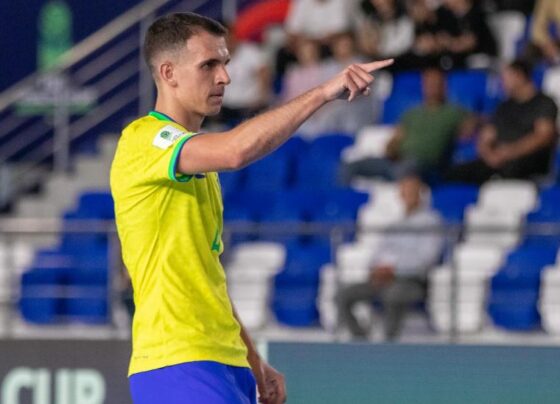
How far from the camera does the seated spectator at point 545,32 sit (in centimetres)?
1070

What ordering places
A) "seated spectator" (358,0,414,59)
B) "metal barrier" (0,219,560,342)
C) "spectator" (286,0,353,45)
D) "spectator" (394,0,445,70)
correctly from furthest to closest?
1. "spectator" (286,0,353,45)
2. "seated spectator" (358,0,414,59)
3. "spectator" (394,0,445,70)
4. "metal barrier" (0,219,560,342)

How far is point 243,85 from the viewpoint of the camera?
1229cm

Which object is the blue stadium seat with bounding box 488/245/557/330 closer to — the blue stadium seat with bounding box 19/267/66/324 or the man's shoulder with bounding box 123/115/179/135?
the blue stadium seat with bounding box 19/267/66/324

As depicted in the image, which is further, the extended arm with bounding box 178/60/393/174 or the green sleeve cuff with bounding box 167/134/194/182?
the green sleeve cuff with bounding box 167/134/194/182

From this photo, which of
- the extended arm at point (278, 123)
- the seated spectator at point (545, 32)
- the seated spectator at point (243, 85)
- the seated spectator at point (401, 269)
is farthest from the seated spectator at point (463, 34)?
the extended arm at point (278, 123)

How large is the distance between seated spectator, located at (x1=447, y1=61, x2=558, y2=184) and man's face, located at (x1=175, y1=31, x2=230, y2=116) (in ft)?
19.5

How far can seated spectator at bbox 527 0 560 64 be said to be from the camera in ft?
35.1

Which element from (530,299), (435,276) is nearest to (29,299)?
(435,276)

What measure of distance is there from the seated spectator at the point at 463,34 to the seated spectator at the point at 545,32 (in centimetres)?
40

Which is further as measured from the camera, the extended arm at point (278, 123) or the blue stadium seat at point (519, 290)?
the blue stadium seat at point (519, 290)

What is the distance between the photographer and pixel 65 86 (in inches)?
551

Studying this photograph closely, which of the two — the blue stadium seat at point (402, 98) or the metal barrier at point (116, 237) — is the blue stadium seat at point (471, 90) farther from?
the metal barrier at point (116, 237)

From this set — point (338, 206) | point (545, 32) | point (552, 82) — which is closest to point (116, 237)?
point (338, 206)

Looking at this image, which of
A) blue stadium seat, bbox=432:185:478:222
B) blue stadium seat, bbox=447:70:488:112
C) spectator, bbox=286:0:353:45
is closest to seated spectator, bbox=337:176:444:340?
blue stadium seat, bbox=432:185:478:222
